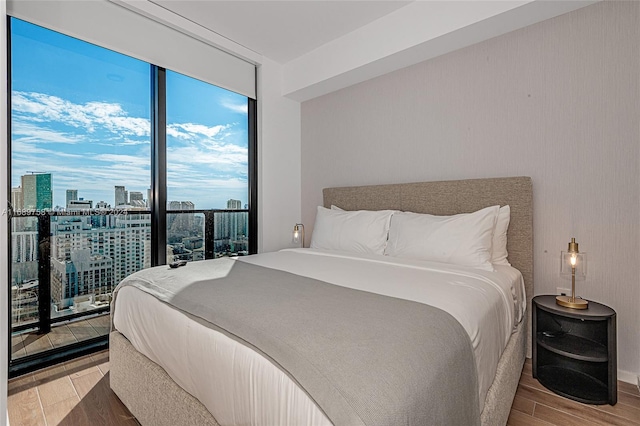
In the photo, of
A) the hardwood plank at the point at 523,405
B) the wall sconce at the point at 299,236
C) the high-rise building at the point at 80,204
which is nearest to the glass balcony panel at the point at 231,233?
the wall sconce at the point at 299,236

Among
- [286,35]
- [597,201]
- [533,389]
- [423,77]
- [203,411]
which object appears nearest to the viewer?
[203,411]

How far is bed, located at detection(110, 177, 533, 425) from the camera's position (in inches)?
46.6

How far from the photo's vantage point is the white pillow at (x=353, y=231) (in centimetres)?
258

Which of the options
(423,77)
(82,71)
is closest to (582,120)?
(423,77)

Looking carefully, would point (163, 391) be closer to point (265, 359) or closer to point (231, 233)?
point (265, 359)

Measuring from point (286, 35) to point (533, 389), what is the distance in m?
3.39

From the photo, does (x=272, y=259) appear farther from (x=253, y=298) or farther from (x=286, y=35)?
(x=286, y=35)

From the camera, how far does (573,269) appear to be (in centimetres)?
190

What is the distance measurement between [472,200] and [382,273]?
112cm

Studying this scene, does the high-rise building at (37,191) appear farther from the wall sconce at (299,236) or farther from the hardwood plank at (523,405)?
the hardwood plank at (523,405)

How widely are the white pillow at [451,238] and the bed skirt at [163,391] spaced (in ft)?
1.68

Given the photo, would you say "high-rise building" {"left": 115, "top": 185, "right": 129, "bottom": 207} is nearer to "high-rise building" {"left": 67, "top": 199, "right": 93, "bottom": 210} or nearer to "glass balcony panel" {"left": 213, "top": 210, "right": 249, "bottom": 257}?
"high-rise building" {"left": 67, "top": 199, "right": 93, "bottom": 210}

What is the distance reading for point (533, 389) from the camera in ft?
6.12

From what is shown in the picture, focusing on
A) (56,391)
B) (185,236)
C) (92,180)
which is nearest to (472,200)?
(185,236)
